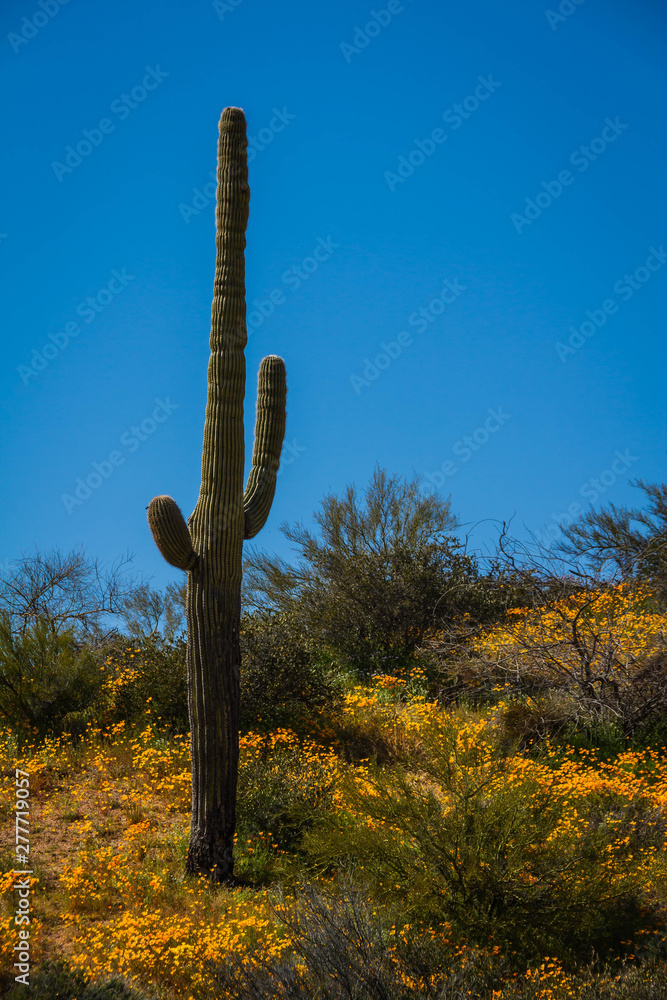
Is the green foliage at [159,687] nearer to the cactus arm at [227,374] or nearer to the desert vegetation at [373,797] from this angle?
the desert vegetation at [373,797]

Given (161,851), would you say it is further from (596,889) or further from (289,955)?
(596,889)

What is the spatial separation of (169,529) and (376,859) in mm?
3174

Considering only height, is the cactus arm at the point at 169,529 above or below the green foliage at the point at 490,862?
above

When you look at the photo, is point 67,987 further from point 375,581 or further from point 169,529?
point 375,581

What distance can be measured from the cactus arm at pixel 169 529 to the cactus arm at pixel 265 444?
2.75 ft

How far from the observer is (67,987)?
4.72 m

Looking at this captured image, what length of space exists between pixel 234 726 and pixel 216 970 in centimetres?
257

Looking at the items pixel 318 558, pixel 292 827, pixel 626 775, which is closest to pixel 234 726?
pixel 292 827

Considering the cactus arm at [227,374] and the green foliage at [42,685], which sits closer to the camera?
the cactus arm at [227,374]

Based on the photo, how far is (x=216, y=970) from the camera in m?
4.93

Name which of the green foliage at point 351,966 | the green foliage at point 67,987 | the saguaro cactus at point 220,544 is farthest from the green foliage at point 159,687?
the green foliage at point 351,966

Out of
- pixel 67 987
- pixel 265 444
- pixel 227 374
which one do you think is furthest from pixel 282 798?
pixel 227 374

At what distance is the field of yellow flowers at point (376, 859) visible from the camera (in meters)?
5.39

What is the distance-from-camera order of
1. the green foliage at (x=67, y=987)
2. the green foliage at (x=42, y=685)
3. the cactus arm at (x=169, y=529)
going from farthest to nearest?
the green foliage at (x=42, y=685) → the cactus arm at (x=169, y=529) → the green foliage at (x=67, y=987)
